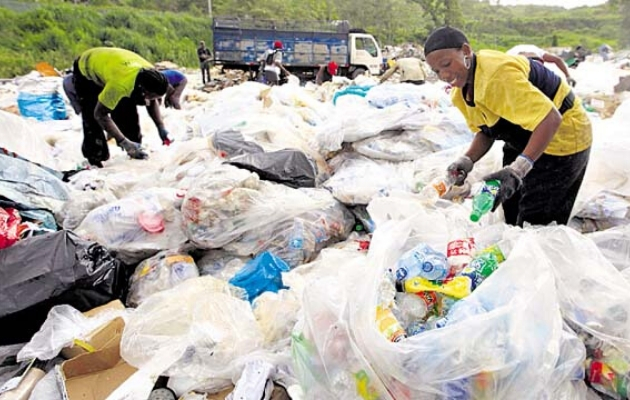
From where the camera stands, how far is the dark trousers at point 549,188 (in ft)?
5.92

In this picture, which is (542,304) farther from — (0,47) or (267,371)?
(0,47)

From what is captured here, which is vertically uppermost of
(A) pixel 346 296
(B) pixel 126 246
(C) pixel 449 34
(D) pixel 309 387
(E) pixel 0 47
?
(C) pixel 449 34


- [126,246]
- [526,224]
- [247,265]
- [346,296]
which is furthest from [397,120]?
[346,296]

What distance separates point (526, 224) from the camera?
1.88 m

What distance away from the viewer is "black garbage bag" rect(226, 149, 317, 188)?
249cm

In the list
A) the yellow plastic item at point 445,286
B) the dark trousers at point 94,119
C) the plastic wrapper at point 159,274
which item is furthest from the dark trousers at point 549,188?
the dark trousers at point 94,119

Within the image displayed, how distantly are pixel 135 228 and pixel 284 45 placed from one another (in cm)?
1190

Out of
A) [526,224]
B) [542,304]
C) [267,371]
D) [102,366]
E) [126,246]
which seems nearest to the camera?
[542,304]

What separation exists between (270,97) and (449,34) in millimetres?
2856

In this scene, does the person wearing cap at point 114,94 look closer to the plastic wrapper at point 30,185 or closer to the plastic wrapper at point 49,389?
the plastic wrapper at point 30,185

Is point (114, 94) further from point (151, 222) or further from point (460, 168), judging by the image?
point (460, 168)

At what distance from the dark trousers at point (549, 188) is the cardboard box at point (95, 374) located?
1637 mm

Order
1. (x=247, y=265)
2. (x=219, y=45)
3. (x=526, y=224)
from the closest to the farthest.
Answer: (x=526, y=224) → (x=247, y=265) → (x=219, y=45)

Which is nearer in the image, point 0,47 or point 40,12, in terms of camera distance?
point 0,47
